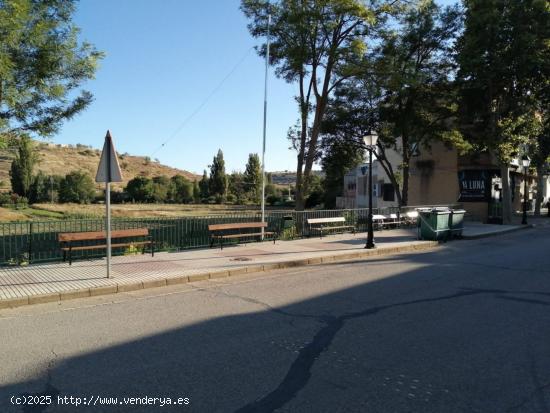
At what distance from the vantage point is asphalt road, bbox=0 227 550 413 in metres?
4.23

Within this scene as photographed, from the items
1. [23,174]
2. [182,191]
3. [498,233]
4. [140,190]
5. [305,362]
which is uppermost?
[23,174]

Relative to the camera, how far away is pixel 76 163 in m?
98.6

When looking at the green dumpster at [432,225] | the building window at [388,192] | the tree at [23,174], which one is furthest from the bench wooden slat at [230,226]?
the tree at [23,174]

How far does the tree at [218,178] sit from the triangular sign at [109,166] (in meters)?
92.0

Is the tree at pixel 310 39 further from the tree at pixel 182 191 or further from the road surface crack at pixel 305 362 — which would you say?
the tree at pixel 182 191

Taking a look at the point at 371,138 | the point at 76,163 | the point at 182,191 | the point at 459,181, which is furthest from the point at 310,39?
the point at 76,163

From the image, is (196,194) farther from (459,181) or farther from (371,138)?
(371,138)

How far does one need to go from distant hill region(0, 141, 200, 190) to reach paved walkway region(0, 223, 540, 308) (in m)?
74.3

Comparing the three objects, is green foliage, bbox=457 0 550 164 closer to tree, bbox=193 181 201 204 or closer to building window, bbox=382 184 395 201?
building window, bbox=382 184 395 201

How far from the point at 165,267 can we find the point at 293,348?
641 centimetres

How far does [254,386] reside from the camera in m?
4.43

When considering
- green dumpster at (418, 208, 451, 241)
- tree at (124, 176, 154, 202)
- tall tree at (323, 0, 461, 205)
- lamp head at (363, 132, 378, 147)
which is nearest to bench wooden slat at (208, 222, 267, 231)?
lamp head at (363, 132, 378, 147)

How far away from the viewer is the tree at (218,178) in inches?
4023

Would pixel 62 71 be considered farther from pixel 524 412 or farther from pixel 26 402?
pixel 524 412
